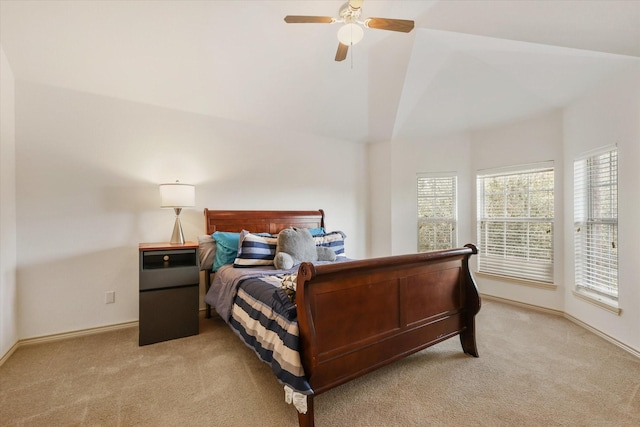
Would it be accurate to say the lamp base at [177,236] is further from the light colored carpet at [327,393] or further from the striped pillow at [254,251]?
the light colored carpet at [327,393]

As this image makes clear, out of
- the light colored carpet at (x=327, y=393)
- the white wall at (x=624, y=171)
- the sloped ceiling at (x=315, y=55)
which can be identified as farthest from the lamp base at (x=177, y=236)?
the white wall at (x=624, y=171)

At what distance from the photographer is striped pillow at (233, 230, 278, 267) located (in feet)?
10.0

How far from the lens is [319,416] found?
177cm

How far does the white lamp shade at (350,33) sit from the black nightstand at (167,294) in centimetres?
234

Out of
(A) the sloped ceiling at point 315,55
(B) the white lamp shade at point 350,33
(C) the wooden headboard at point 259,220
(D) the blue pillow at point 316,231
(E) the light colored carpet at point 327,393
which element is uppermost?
(A) the sloped ceiling at point 315,55

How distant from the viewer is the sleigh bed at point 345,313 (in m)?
1.64

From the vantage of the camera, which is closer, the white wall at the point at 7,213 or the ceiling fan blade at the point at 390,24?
the ceiling fan blade at the point at 390,24

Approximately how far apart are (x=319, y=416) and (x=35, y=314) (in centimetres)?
287

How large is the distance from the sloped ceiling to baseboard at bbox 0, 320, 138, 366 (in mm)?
2424

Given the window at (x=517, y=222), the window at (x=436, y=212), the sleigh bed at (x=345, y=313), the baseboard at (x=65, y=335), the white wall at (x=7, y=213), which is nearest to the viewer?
the sleigh bed at (x=345, y=313)

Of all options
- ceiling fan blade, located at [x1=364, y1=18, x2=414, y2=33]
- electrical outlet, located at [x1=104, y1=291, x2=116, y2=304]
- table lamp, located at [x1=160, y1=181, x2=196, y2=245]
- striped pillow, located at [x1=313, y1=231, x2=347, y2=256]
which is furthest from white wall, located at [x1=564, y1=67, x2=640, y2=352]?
electrical outlet, located at [x1=104, y1=291, x2=116, y2=304]

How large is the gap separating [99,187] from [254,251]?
173 cm

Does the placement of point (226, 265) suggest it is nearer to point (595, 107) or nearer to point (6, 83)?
point (6, 83)

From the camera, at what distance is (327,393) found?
2006 millimetres
